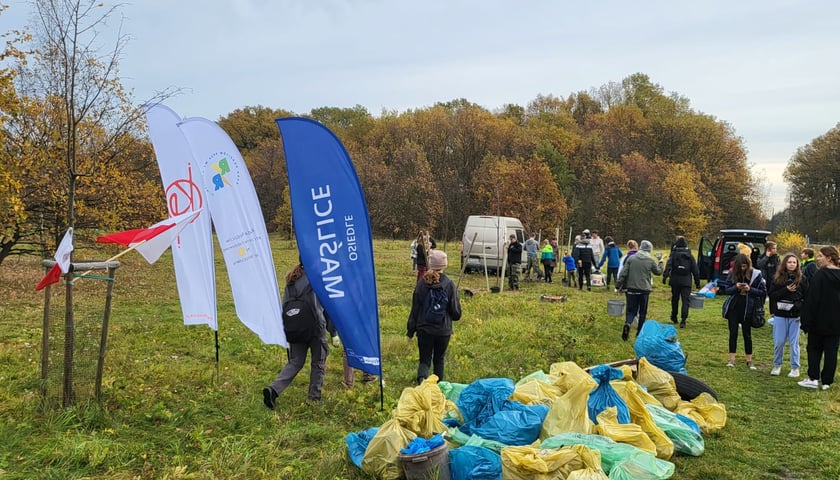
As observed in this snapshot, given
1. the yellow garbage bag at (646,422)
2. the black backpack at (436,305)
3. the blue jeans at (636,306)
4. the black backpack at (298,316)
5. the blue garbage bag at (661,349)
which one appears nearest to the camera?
the yellow garbage bag at (646,422)

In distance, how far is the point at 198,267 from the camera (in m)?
6.79

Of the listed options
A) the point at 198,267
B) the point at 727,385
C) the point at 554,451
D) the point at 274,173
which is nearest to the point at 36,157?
the point at 198,267

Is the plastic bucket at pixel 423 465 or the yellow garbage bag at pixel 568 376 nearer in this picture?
the plastic bucket at pixel 423 465

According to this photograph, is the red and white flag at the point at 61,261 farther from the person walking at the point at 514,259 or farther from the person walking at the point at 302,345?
the person walking at the point at 514,259

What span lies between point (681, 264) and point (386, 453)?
866 cm

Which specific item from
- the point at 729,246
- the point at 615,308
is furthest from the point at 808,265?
the point at 729,246

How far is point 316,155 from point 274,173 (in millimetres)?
43418

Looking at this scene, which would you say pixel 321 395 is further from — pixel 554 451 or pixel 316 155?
pixel 554 451

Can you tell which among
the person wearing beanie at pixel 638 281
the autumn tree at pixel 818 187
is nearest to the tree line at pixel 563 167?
the autumn tree at pixel 818 187

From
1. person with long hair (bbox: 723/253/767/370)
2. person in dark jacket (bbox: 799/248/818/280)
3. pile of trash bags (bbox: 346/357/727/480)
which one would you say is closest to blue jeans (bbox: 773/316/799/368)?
person with long hair (bbox: 723/253/767/370)

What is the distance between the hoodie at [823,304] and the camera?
21.5ft

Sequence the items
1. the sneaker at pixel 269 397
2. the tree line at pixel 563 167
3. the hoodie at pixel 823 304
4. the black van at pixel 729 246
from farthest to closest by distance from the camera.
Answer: the tree line at pixel 563 167 → the black van at pixel 729 246 → the hoodie at pixel 823 304 → the sneaker at pixel 269 397

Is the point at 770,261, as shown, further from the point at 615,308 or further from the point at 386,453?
the point at 386,453

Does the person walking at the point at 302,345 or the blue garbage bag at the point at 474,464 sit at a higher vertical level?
the person walking at the point at 302,345
